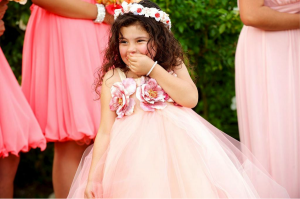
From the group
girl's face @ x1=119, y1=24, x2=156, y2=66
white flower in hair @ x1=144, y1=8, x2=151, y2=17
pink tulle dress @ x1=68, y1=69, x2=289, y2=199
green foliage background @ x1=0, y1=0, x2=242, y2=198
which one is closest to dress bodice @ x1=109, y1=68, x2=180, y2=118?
pink tulle dress @ x1=68, y1=69, x2=289, y2=199

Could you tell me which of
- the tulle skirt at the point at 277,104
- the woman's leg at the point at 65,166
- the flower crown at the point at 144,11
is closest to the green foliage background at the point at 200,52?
the tulle skirt at the point at 277,104

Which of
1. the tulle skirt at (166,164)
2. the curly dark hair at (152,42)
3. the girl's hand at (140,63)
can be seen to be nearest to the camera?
the tulle skirt at (166,164)

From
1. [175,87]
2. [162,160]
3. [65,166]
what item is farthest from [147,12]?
[65,166]

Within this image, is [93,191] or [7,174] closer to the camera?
[93,191]

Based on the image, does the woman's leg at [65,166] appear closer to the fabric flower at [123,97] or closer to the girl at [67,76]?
the girl at [67,76]

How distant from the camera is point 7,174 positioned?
3148 mm

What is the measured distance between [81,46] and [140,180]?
52.3 inches

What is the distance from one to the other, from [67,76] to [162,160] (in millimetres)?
1185

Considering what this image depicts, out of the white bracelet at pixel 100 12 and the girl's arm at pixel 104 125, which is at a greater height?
the white bracelet at pixel 100 12

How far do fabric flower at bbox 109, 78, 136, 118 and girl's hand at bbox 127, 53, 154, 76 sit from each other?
0.29 feet

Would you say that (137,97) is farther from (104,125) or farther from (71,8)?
(71,8)

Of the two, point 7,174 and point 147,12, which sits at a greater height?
point 147,12

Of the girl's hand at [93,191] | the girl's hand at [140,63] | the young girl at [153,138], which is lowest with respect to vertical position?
the girl's hand at [93,191]

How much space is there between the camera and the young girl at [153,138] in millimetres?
2408
